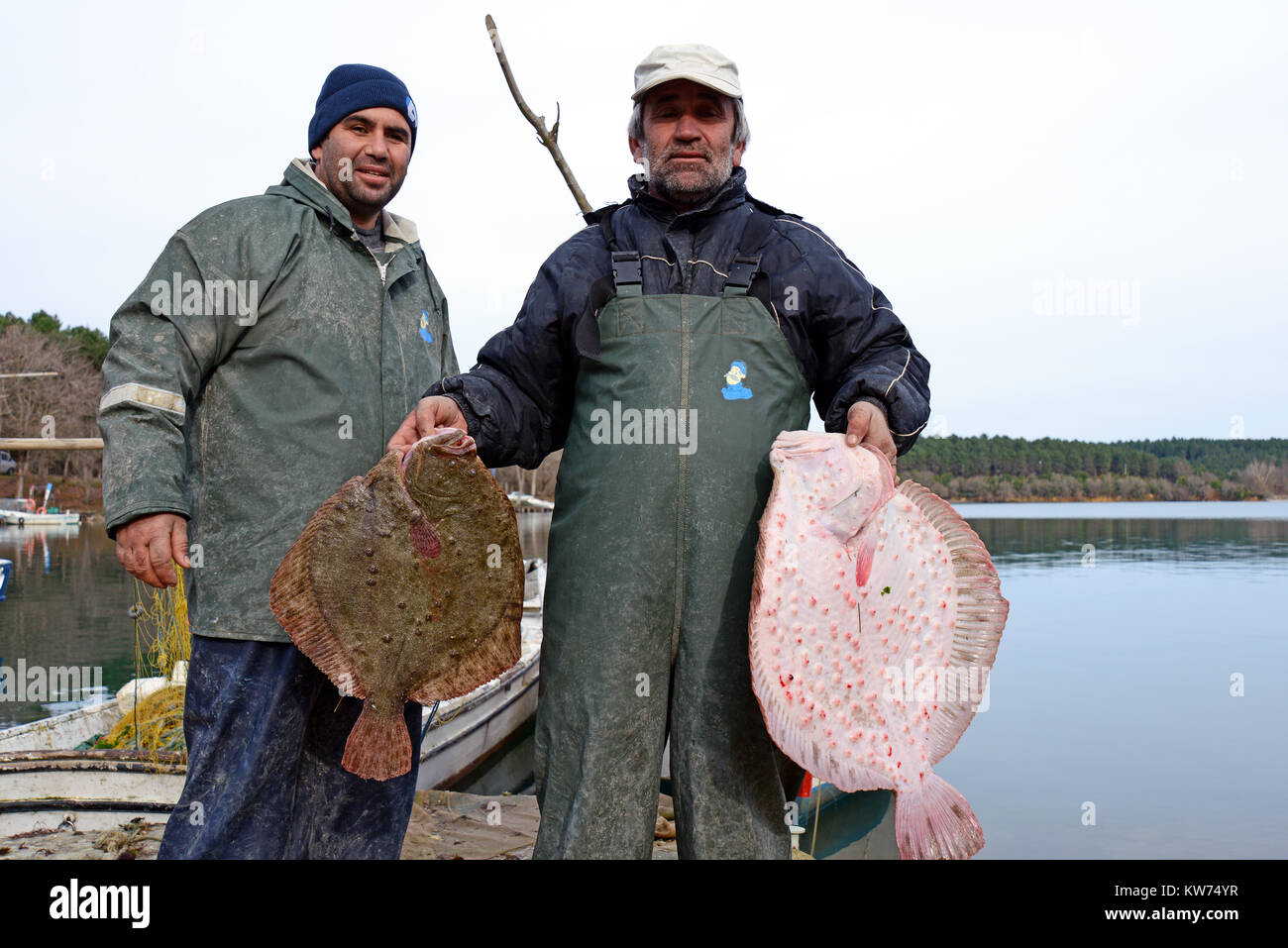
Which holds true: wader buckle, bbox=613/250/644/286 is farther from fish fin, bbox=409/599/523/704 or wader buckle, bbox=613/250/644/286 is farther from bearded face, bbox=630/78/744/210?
fish fin, bbox=409/599/523/704

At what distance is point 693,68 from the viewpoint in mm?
2883

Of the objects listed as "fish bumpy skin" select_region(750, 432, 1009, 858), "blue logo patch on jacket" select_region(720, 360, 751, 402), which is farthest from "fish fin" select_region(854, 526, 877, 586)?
"blue logo patch on jacket" select_region(720, 360, 751, 402)

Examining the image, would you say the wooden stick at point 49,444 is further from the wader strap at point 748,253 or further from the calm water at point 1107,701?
the calm water at point 1107,701

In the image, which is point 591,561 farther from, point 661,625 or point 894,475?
point 894,475

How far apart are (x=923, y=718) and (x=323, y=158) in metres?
2.85

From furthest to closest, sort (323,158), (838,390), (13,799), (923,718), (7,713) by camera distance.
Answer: (7,713) < (13,799) < (323,158) < (838,390) < (923,718)

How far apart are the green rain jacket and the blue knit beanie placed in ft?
0.84

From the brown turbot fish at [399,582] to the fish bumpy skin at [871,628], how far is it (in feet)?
2.68

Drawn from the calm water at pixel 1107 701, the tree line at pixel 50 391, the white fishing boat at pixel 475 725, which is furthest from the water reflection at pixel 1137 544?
the tree line at pixel 50 391

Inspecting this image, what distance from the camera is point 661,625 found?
2.73 metres

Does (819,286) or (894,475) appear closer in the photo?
(894,475)

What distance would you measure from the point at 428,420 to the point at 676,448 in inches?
29.2

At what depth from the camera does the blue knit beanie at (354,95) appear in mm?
3375
